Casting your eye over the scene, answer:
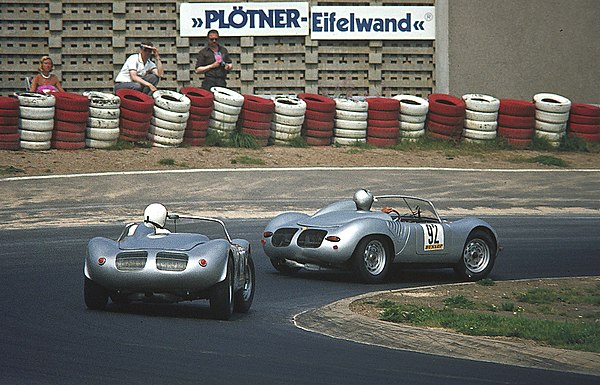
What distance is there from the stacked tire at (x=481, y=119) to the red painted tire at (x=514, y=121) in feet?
0.50

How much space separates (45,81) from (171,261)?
1448cm

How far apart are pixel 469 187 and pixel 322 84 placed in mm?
8161

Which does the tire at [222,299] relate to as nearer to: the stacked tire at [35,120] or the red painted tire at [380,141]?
the stacked tire at [35,120]

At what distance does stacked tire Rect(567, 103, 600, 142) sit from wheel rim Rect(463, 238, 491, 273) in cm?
1346

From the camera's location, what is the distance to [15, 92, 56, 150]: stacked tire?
854 inches

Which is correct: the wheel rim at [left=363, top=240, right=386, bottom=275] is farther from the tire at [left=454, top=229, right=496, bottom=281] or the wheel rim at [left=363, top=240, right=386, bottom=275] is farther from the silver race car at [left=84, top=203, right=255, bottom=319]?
the silver race car at [left=84, top=203, right=255, bottom=319]

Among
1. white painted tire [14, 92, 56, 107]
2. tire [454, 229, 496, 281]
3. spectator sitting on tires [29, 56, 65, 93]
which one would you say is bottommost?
tire [454, 229, 496, 281]

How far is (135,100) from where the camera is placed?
2320cm

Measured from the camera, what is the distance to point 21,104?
2166 centimetres

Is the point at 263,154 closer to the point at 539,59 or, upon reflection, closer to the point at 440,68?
the point at 440,68

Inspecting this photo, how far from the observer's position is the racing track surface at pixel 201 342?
6.98 m

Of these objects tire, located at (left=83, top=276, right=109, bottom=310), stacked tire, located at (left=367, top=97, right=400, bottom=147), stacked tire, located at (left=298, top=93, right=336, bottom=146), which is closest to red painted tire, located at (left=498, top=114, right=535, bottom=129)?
stacked tire, located at (left=367, top=97, right=400, bottom=147)

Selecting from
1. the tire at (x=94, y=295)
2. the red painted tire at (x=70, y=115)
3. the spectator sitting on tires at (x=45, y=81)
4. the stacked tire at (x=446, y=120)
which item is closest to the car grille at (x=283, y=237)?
the tire at (x=94, y=295)

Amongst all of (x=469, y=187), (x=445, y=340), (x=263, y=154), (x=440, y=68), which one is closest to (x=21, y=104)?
(x=263, y=154)
